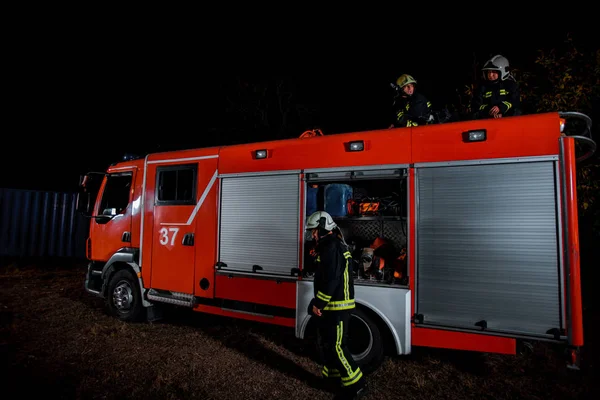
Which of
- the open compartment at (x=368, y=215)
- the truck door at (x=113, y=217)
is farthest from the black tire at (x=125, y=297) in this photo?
the open compartment at (x=368, y=215)

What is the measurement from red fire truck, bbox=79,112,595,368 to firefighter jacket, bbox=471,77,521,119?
896 millimetres

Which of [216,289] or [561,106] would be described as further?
[561,106]

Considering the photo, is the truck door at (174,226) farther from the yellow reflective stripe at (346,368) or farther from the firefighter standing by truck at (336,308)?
the yellow reflective stripe at (346,368)

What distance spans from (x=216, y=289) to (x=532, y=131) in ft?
14.0

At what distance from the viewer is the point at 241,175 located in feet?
17.0

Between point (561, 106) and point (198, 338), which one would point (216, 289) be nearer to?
point (198, 338)

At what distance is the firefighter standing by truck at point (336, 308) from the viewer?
144 inches

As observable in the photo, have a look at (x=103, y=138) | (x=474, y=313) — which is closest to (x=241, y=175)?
(x=474, y=313)

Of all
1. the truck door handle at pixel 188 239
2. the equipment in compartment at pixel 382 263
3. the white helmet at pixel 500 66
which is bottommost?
the equipment in compartment at pixel 382 263

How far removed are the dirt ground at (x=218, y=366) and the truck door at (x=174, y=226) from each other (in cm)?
90

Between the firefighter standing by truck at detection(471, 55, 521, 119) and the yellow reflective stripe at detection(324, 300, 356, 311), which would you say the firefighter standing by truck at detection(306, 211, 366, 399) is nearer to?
the yellow reflective stripe at detection(324, 300, 356, 311)

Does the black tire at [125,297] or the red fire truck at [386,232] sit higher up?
the red fire truck at [386,232]

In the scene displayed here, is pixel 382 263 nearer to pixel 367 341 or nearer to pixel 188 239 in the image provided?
pixel 367 341

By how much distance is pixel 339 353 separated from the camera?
368cm
